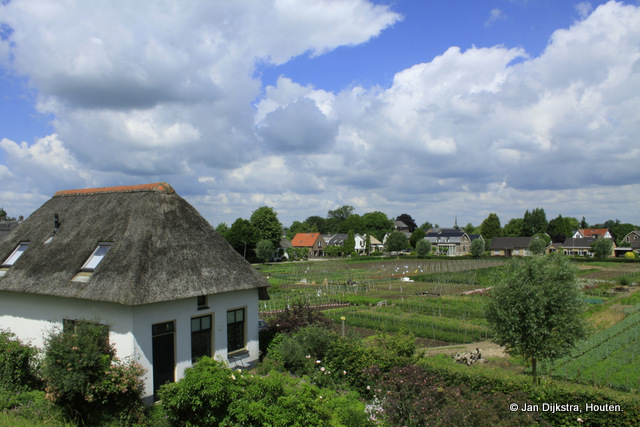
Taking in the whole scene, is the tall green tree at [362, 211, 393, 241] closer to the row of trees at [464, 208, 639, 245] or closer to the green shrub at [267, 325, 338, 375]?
the row of trees at [464, 208, 639, 245]

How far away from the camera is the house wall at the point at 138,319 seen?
39.1 feet

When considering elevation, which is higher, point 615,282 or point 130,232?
point 130,232

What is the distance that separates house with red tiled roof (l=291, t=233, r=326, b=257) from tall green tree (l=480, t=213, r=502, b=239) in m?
42.4

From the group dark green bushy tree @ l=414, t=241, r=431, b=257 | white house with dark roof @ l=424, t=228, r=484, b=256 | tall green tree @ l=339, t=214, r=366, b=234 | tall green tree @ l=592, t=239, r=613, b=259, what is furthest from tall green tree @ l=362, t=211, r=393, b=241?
tall green tree @ l=592, t=239, r=613, b=259

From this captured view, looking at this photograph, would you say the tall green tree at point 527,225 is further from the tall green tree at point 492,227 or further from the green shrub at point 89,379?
the green shrub at point 89,379

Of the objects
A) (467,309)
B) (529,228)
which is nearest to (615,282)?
(467,309)

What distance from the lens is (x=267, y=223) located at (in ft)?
276

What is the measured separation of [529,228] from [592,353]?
117 metres

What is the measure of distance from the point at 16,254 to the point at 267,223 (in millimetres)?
67180

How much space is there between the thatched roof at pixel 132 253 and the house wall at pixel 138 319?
0.48 m

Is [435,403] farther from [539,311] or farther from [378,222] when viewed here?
[378,222]

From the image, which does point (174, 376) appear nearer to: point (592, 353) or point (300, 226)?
point (592, 353)

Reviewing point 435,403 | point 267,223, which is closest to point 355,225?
point 267,223

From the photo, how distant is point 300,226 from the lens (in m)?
149
